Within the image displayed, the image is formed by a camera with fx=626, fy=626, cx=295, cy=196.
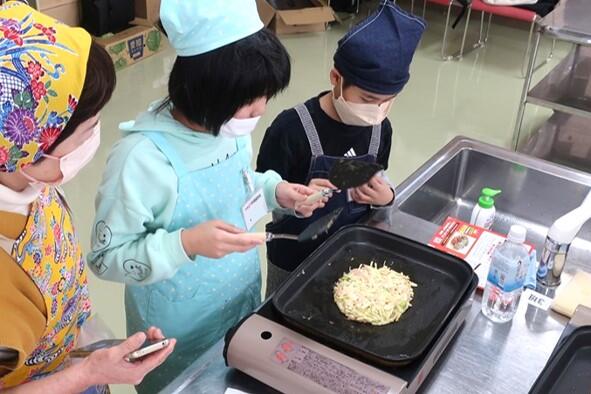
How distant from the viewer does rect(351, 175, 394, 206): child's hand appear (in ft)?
4.59

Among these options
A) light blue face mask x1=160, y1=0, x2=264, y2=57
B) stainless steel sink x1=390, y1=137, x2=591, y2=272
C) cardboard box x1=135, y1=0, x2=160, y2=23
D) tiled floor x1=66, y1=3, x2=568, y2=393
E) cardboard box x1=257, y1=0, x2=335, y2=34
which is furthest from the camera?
cardboard box x1=257, y1=0, x2=335, y2=34

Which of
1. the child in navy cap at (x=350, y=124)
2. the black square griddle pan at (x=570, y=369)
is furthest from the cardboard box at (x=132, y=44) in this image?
the black square griddle pan at (x=570, y=369)

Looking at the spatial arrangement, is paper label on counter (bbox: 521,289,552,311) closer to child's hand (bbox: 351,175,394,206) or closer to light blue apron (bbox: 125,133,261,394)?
child's hand (bbox: 351,175,394,206)

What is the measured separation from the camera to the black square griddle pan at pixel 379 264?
102 cm

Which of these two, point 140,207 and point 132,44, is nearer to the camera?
point 140,207

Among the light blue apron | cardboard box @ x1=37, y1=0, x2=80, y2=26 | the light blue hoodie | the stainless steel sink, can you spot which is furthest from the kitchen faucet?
cardboard box @ x1=37, y1=0, x2=80, y2=26

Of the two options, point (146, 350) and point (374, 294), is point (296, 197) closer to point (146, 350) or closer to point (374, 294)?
point (374, 294)

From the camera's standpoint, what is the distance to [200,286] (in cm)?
123

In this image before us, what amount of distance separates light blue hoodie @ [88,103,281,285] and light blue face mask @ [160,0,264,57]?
0.16 meters

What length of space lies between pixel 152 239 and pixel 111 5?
340cm

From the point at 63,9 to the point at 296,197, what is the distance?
10.8ft

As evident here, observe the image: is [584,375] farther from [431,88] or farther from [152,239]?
[431,88]

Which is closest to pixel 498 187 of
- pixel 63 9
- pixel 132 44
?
pixel 132 44

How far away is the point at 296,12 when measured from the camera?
4566 mm
